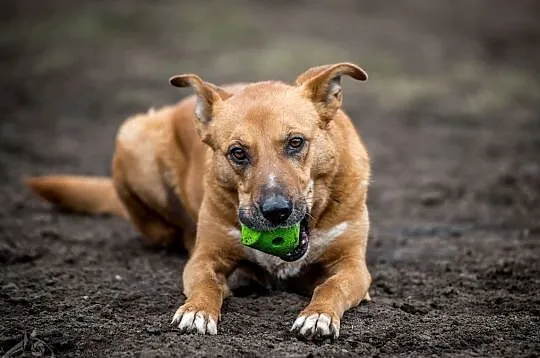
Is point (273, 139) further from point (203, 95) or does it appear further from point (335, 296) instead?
point (335, 296)

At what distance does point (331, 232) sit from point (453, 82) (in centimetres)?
762

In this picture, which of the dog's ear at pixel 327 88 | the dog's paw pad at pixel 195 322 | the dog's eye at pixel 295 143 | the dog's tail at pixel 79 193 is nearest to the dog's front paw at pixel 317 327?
the dog's paw pad at pixel 195 322

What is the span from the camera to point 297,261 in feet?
17.4


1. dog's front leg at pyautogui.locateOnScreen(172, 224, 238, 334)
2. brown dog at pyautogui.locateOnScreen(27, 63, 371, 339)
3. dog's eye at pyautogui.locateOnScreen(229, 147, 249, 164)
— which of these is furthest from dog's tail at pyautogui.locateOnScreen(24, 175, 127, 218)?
dog's eye at pyautogui.locateOnScreen(229, 147, 249, 164)

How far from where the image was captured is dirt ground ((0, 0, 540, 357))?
15.3ft

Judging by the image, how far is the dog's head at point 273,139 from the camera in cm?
462

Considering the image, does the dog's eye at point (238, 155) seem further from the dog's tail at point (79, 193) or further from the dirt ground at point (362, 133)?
the dog's tail at point (79, 193)

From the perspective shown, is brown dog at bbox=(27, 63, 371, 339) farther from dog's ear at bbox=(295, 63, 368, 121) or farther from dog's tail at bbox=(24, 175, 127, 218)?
dog's tail at bbox=(24, 175, 127, 218)

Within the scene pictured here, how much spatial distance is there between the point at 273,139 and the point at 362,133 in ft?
18.6

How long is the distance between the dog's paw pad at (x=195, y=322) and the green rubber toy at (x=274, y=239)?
496mm

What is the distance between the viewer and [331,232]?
17.3 feet

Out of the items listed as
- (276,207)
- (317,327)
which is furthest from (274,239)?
(317,327)

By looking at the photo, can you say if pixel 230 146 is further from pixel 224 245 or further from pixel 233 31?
pixel 233 31

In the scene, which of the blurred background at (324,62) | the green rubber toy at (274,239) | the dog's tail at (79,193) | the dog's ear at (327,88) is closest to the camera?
the green rubber toy at (274,239)
